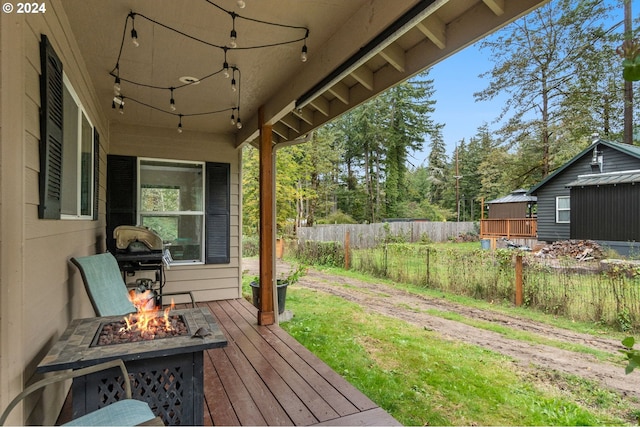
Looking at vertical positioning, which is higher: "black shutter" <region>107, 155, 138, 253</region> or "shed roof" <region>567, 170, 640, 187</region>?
"shed roof" <region>567, 170, 640, 187</region>

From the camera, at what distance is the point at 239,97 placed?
12.1 ft

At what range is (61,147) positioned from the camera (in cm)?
187

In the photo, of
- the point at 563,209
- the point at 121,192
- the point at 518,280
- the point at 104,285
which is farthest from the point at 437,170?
the point at 104,285

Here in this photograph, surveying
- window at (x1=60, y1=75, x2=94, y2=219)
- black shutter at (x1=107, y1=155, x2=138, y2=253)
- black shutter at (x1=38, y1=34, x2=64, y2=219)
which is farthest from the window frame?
black shutter at (x1=107, y1=155, x2=138, y2=253)

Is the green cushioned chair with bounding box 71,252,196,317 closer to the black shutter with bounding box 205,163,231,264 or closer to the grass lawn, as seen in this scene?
the grass lawn

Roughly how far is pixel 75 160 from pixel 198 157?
272 centimetres

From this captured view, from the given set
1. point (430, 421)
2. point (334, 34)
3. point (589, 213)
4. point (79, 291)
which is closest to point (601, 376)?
point (430, 421)

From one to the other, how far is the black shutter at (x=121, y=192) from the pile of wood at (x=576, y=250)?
826cm

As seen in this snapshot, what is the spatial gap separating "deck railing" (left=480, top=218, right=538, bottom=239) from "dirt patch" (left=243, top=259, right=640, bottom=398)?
833cm

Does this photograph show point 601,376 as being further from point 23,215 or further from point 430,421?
point 23,215

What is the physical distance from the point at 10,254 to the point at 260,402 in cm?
170

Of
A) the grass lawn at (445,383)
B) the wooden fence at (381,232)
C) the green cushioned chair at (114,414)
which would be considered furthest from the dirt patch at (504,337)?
the wooden fence at (381,232)

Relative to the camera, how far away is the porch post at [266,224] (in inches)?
156

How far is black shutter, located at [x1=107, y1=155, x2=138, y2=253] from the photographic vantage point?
4.49 m
